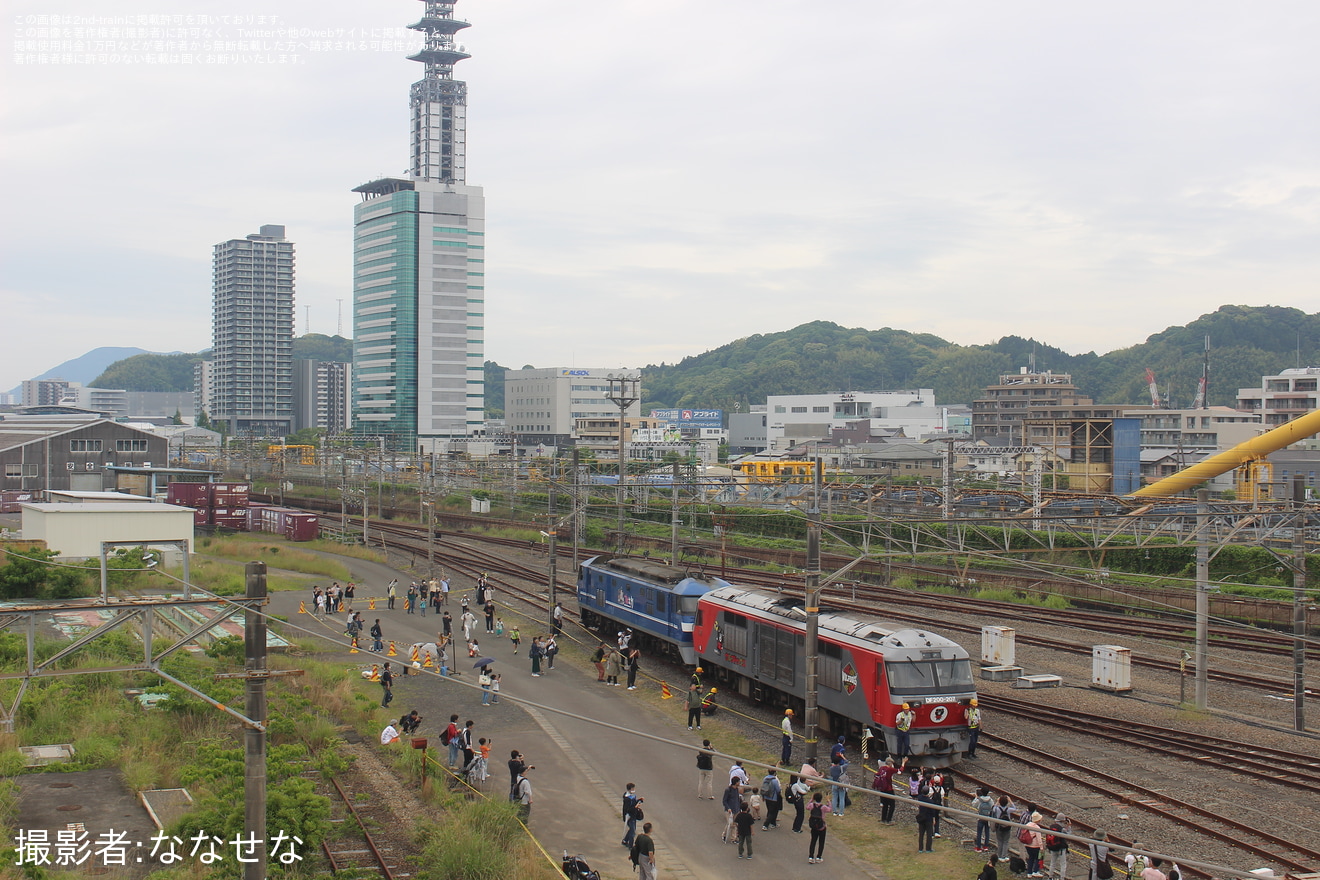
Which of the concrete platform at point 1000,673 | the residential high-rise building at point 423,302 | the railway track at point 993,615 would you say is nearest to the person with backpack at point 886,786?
the concrete platform at point 1000,673

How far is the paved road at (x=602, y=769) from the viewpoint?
1578 cm

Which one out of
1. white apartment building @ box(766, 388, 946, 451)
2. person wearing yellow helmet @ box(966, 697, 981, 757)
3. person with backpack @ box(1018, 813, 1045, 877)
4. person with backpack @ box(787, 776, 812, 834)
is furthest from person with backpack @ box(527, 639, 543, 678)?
white apartment building @ box(766, 388, 946, 451)

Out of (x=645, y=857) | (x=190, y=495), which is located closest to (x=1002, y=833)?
(x=645, y=857)

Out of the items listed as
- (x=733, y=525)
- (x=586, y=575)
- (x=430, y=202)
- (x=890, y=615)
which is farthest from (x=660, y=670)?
(x=430, y=202)

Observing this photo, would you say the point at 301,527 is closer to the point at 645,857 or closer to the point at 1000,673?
the point at 1000,673

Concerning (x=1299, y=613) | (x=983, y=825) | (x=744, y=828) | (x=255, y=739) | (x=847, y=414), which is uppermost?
(x=847, y=414)

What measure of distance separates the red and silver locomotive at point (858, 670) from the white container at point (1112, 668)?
723 centimetres

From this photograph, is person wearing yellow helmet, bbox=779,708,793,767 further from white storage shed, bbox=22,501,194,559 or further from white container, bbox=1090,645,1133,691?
white storage shed, bbox=22,501,194,559

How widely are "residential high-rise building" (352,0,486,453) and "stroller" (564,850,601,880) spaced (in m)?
130

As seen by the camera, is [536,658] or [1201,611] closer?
[1201,611]

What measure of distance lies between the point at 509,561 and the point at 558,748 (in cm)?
2846

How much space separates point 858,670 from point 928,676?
1448mm

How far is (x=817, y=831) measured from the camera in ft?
50.8

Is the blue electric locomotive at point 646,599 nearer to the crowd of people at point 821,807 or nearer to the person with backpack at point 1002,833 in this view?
the crowd of people at point 821,807
